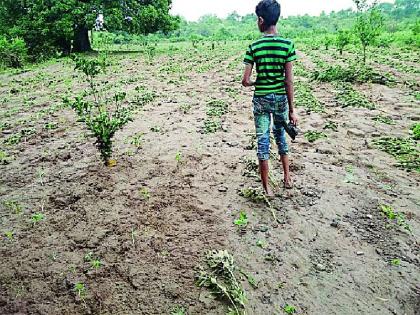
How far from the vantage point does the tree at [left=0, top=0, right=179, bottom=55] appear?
17.3m

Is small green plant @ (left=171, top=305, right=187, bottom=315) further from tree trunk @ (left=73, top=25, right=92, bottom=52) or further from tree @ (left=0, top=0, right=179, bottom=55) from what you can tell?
tree trunk @ (left=73, top=25, right=92, bottom=52)

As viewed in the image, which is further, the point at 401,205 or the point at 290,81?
the point at 401,205

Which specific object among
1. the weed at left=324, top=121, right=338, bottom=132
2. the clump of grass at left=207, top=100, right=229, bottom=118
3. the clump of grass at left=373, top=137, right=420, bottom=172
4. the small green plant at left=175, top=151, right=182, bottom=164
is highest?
the clump of grass at left=207, top=100, right=229, bottom=118

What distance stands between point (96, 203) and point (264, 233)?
193 cm

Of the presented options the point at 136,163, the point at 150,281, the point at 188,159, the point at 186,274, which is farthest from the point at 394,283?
the point at 136,163

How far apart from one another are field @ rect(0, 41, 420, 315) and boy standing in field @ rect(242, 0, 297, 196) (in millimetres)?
668

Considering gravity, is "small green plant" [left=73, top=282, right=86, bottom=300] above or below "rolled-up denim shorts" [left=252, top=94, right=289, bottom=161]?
below

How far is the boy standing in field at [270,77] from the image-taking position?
357 centimetres

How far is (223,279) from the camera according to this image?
302 centimetres

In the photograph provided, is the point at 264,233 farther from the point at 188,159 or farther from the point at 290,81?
the point at 188,159

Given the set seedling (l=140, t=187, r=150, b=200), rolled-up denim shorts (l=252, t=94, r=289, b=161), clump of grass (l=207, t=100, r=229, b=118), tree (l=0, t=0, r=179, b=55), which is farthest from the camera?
tree (l=0, t=0, r=179, b=55)

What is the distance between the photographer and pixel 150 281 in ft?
10.0

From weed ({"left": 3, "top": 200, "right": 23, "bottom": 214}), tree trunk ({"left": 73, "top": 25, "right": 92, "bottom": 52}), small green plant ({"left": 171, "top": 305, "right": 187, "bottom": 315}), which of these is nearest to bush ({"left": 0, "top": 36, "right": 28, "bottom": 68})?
tree trunk ({"left": 73, "top": 25, "right": 92, "bottom": 52})

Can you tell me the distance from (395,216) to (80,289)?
308 cm
